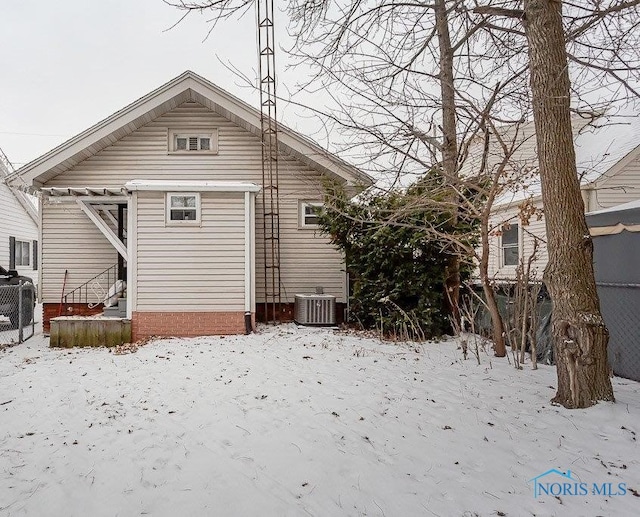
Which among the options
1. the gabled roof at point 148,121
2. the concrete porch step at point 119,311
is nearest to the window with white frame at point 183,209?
the concrete porch step at point 119,311

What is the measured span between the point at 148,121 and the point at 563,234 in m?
10.0

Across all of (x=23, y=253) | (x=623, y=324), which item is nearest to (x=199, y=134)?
(x=623, y=324)

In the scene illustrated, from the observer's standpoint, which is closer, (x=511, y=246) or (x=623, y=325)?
(x=623, y=325)

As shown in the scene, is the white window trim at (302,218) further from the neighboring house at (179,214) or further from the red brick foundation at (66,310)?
the red brick foundation at (66,310)

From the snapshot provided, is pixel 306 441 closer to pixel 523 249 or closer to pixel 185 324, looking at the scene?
pixel 185 324

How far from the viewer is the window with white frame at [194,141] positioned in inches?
418

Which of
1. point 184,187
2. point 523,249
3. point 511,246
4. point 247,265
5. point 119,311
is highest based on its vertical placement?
point 184,187

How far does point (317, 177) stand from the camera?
10.8m

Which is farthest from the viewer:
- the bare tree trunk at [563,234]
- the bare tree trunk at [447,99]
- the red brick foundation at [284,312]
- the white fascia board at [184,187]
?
the red brick foundation at [284,312]

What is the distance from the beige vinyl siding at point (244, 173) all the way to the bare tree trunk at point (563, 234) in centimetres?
671

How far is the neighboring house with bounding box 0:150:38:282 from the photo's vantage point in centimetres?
1600

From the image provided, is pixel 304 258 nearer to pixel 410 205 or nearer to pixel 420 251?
pixel 420 251

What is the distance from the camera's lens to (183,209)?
8.77 meters

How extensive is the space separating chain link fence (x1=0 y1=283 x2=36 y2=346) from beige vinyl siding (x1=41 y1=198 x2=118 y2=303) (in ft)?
1.44
